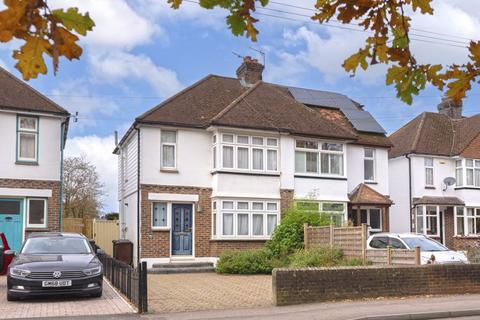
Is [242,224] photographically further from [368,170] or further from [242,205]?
[368,170]

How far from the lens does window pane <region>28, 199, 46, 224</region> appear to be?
21453 millimetres

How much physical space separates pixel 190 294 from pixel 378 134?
16452 millimetres

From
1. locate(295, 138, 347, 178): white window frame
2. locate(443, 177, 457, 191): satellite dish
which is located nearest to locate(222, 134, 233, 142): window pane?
locate(295, 138, 347, 178): white window frame

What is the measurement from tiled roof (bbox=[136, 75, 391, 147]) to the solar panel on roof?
0.40 metres

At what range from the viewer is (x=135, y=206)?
76.5ft

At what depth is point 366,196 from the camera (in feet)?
86.4

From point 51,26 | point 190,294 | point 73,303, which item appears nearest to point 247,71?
point 190,294

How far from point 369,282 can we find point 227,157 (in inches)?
424

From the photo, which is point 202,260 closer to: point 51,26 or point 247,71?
point 247,71

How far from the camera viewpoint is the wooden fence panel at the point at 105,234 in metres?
28.3

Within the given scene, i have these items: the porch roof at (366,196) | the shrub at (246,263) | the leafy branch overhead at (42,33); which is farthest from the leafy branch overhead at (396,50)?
the porch roof at (366,196)

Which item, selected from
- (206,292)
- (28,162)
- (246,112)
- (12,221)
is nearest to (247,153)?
(246,112)

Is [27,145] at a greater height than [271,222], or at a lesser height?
greater

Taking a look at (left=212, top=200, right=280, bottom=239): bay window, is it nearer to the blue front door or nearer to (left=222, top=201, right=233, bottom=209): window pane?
(left=222, top=201, right=233, bottom=209): window pane
